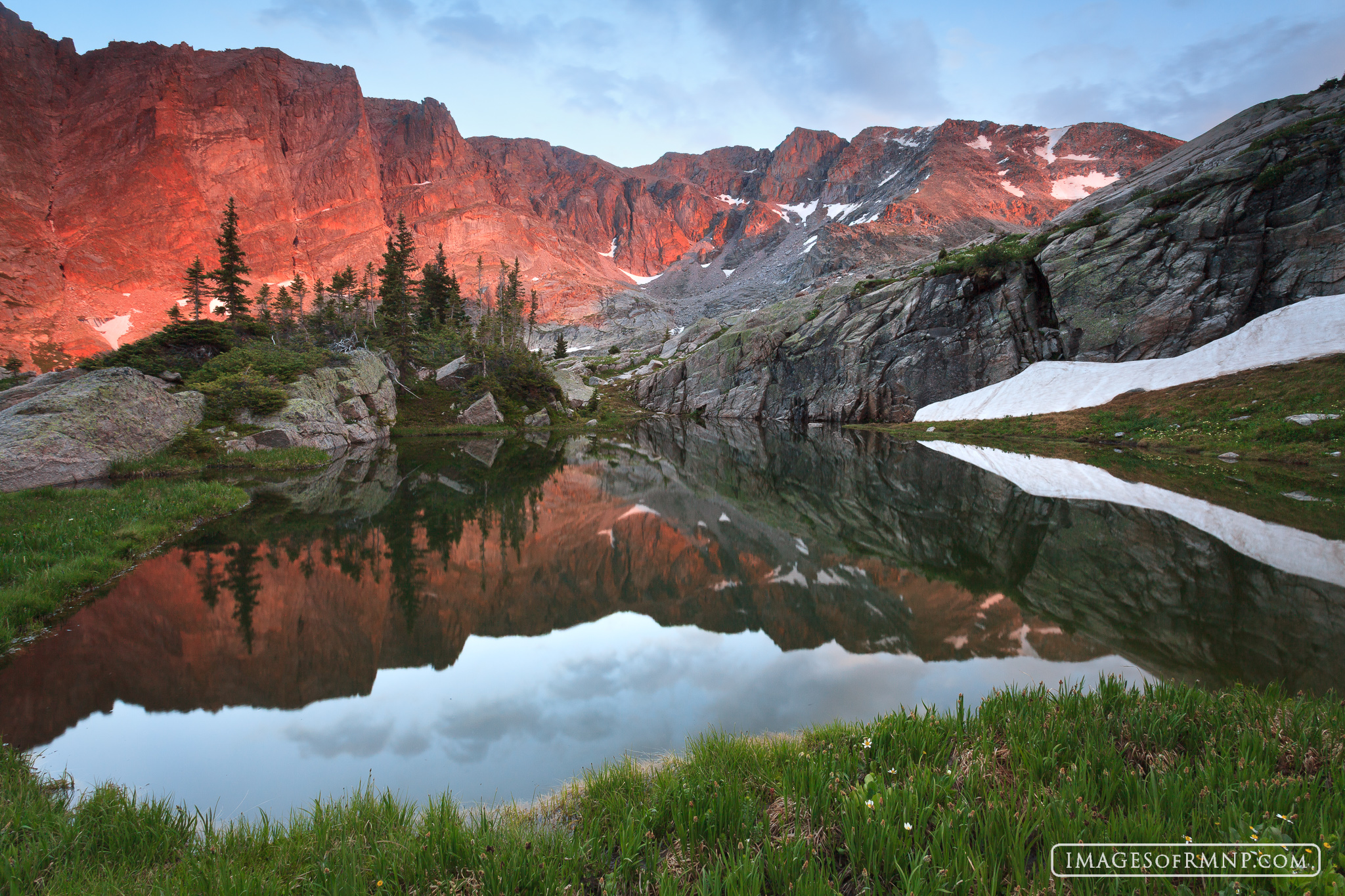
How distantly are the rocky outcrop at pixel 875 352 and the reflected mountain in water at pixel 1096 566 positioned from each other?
35677 millimetres

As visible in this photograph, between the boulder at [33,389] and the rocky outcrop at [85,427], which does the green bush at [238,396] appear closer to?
the rocky outcrop at [85,427]

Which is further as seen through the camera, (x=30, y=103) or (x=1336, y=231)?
(x=30, y=103)

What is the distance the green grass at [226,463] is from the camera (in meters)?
22.2

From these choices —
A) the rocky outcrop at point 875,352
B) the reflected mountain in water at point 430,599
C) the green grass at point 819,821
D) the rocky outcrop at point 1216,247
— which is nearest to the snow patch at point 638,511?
the reflected mountain in water at point 430,599

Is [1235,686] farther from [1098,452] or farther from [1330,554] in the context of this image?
[1098,452]

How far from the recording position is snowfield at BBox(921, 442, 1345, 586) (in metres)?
10.2

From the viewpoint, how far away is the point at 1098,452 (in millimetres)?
27844

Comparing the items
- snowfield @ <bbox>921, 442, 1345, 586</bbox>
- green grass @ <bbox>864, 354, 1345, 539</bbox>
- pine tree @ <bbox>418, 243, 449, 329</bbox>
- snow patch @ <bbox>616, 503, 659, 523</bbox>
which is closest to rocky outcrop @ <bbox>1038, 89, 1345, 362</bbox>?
green grass @ <bbox>864, 354, 1345, 539</bbox>

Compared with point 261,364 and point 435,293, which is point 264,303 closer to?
point 435,293

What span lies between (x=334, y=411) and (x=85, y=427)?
16.5 metres

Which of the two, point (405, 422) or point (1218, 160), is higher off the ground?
point (1218, 160)

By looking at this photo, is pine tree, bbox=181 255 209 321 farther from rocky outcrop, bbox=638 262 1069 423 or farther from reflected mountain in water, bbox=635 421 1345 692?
reflected mountain in water, bbox=635 421 1345 692

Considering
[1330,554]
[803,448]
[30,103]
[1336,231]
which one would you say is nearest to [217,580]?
[1330,554]

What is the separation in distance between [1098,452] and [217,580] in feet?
123
